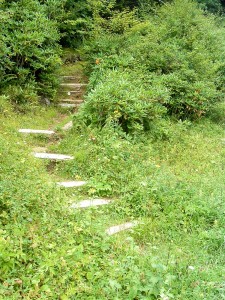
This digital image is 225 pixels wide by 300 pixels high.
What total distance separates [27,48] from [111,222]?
4.97m

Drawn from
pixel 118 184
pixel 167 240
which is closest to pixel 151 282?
pixel 167 240

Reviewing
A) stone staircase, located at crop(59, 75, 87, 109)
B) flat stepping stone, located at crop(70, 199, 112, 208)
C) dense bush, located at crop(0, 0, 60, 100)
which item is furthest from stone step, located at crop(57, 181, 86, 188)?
stone staircase, located at crop(59, 75, 87, 109)

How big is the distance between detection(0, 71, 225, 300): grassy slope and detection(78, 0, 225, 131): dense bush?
Result: 1215 millimetres

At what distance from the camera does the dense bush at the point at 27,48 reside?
288 inches

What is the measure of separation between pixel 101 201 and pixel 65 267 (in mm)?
1626

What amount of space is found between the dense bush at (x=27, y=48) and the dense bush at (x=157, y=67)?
1.18 metres

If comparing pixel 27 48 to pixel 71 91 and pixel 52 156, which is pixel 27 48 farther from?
pixel 52 156

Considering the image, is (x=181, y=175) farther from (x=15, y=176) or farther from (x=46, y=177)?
(x=15, y=176)

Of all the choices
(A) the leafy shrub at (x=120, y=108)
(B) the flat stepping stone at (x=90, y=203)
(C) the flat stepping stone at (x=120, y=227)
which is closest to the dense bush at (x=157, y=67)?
(A) the leafy shrub at (x=120, y=108)

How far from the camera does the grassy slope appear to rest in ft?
9.74

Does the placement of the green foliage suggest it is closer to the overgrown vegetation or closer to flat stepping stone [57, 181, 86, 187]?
the overgrown vegetation

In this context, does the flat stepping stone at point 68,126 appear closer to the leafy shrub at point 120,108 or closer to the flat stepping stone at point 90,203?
the leafy shrub at point 120,108

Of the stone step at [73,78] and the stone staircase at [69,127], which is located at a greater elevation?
the stone step at [73,78]

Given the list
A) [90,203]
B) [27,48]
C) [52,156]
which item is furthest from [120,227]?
[27,48]
